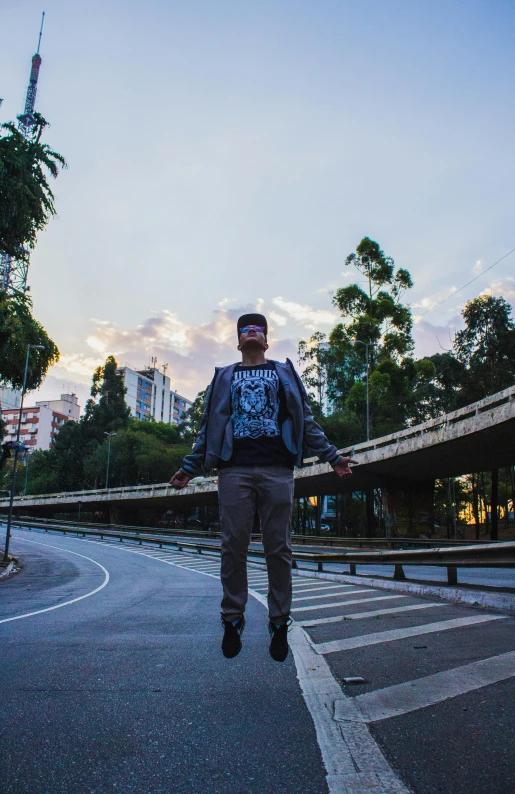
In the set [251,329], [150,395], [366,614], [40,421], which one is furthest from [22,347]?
[150,395]

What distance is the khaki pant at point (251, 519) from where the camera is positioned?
3.46 metres

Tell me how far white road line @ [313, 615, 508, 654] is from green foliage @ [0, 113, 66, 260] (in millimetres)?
17615

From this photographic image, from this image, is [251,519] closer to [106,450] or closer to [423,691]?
[423,691]

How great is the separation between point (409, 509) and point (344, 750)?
119 feet

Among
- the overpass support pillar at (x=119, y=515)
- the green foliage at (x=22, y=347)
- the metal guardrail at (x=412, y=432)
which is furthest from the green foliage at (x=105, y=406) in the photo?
the green foliage at (x=22, y=347)

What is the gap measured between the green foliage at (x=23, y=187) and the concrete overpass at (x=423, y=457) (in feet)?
59.0

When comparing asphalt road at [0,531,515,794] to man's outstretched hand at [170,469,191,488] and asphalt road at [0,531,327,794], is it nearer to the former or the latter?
asphalt road at [0,531,327,794]

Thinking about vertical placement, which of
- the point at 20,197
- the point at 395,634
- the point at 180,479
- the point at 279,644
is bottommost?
the point at 395,634

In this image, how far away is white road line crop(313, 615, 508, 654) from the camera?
4.54 meters

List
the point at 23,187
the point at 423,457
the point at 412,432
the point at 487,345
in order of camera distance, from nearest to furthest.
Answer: the point at 23,187
the point at 412,432
the point at 423,457
the point at 487,345

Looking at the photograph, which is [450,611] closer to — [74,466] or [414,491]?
[414,491]

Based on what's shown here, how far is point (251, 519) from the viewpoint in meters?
3.54

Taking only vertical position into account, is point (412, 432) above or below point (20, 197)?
below

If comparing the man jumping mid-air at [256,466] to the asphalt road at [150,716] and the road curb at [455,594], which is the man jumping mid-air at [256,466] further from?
the road curb at [455,594]
